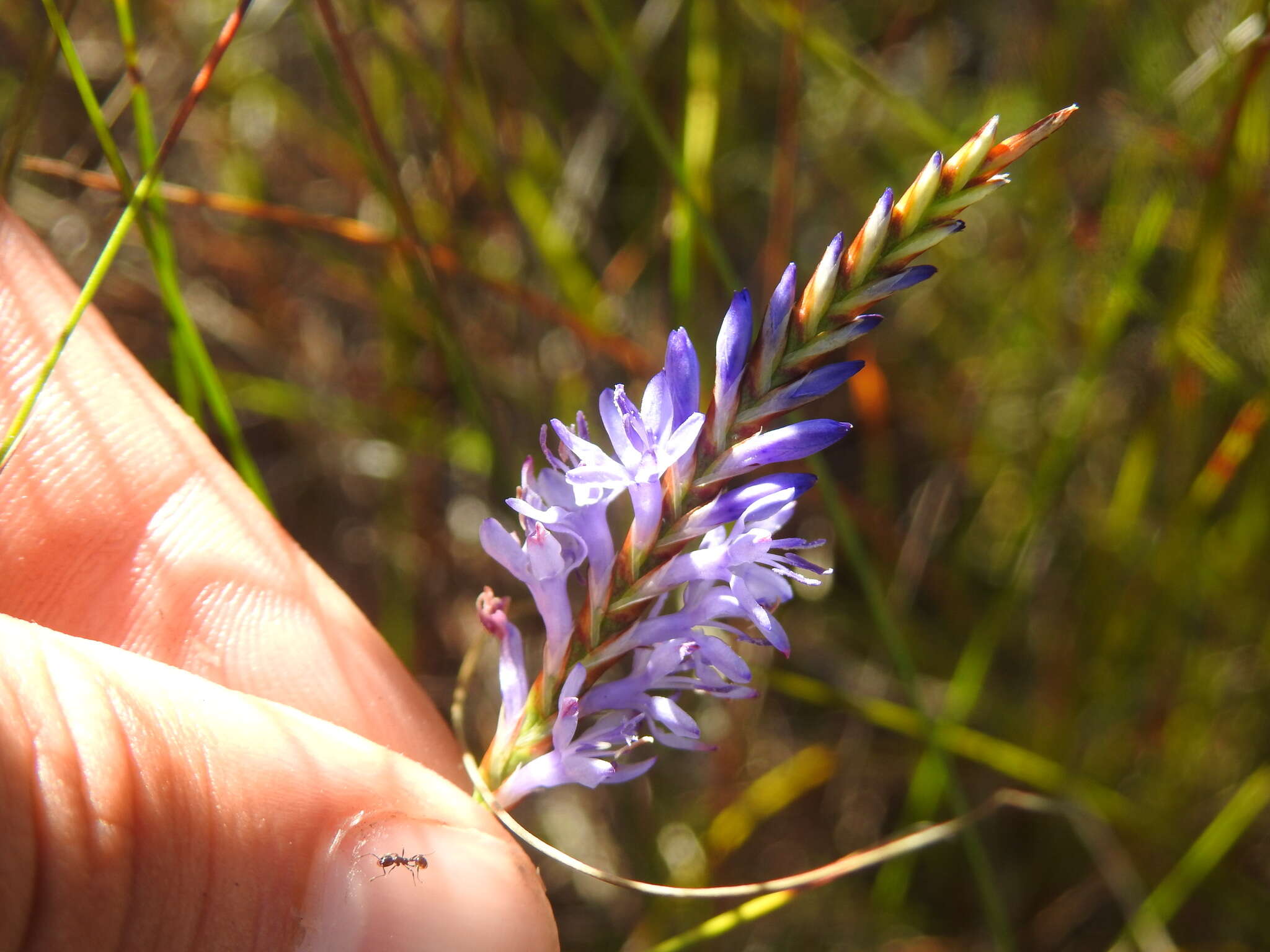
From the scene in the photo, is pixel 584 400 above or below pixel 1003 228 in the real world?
above

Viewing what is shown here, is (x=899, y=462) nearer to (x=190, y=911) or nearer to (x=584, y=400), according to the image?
(x=584, y=400)

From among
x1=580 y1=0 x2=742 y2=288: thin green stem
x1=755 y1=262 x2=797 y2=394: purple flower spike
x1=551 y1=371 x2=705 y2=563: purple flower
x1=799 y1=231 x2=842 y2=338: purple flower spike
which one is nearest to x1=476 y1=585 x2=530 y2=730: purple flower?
x1=551 y1=371 x2=705 y2=563: purple flower

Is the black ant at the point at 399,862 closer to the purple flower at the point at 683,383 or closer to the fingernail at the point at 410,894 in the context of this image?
the fingernail at the point at 410,894

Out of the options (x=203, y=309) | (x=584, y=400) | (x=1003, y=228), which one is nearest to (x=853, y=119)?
(x=1003, y=228)

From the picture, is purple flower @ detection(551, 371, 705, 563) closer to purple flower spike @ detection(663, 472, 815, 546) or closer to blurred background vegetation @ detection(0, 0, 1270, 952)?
purple flower spike @ detection(663, 472, 815, 546)

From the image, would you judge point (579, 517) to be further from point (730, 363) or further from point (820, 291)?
point (820, 291)

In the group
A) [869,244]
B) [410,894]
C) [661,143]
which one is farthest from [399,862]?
[661,143]
